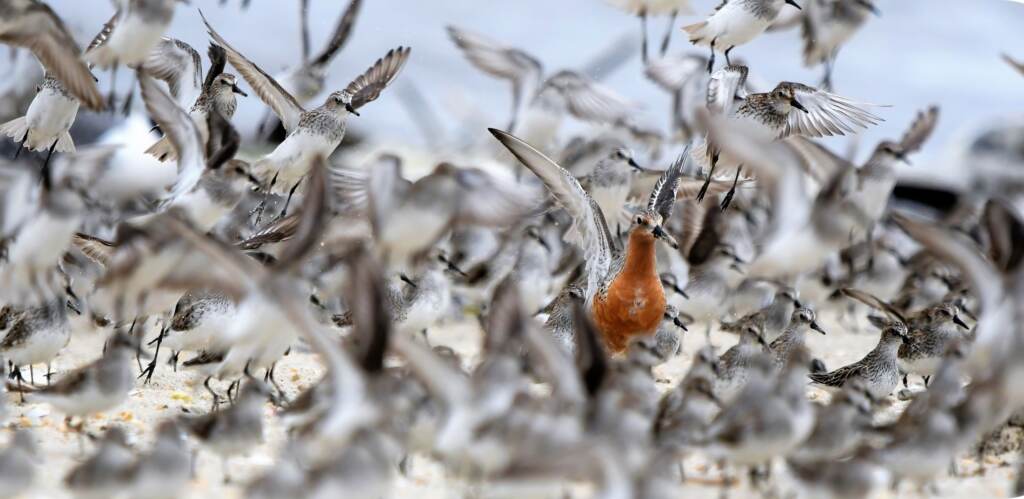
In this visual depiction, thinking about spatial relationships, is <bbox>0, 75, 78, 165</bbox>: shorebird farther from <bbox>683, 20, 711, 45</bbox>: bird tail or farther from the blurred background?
the blurred background

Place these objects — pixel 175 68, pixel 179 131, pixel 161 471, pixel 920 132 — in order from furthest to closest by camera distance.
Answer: pixel 920 132, pixel 175 68, pixel 179 131, pixel 161 471

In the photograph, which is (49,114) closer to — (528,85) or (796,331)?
(796,331)

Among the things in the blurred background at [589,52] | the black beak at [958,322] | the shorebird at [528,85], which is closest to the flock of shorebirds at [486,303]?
the black beak at [958,322]

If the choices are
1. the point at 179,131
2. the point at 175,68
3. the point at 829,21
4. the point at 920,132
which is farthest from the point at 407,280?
the point at 829,21

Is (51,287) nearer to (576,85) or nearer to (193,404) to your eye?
(193,404)

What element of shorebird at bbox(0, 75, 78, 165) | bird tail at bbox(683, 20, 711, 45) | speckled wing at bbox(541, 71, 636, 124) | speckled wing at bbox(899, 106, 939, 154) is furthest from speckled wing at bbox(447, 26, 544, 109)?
shorebird at bbox(0, 75, 78, 165)

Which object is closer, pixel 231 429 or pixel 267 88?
pixel 231 429

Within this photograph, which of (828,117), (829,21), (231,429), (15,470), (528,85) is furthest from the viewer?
(528,85)

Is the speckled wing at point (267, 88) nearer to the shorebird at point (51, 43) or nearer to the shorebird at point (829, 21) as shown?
the shorebird at point (51, 43)
